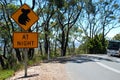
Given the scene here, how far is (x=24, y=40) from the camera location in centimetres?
1568

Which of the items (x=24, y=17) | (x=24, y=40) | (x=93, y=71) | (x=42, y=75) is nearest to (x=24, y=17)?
(x=24, y=17)

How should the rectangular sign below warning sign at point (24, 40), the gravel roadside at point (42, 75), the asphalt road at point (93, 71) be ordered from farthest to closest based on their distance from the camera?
the rectangular sign below warning sign at point (24, 40)
the asphalt road at point (93, 71)
the gravel roadside at point (42, 75)

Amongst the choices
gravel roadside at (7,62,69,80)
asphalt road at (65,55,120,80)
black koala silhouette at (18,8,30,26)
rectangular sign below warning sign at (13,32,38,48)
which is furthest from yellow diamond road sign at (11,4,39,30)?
asphalt road at (65,55,120,80)

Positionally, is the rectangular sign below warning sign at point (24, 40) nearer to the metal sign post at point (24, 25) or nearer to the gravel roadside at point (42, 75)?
the metal sign post at point (24, 25)

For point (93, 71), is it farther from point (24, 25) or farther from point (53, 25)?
point (53, 25)

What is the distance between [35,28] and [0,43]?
1233 centimetres

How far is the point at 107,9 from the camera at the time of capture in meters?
65.0

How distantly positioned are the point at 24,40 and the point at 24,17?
1234 millimetres

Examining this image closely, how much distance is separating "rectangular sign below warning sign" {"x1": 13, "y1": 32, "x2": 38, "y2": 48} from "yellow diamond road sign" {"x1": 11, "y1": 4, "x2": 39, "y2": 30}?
45cm

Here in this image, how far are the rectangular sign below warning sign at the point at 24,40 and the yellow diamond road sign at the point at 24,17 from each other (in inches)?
17.7

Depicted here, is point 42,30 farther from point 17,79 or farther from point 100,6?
point 17,79

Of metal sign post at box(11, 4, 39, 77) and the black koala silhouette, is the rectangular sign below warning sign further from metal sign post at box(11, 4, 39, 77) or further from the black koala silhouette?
the black koala silhouette

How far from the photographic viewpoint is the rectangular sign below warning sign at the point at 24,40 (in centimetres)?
1555

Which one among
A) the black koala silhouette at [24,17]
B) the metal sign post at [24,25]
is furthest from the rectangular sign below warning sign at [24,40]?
the black koala silhouette at [24,17]
